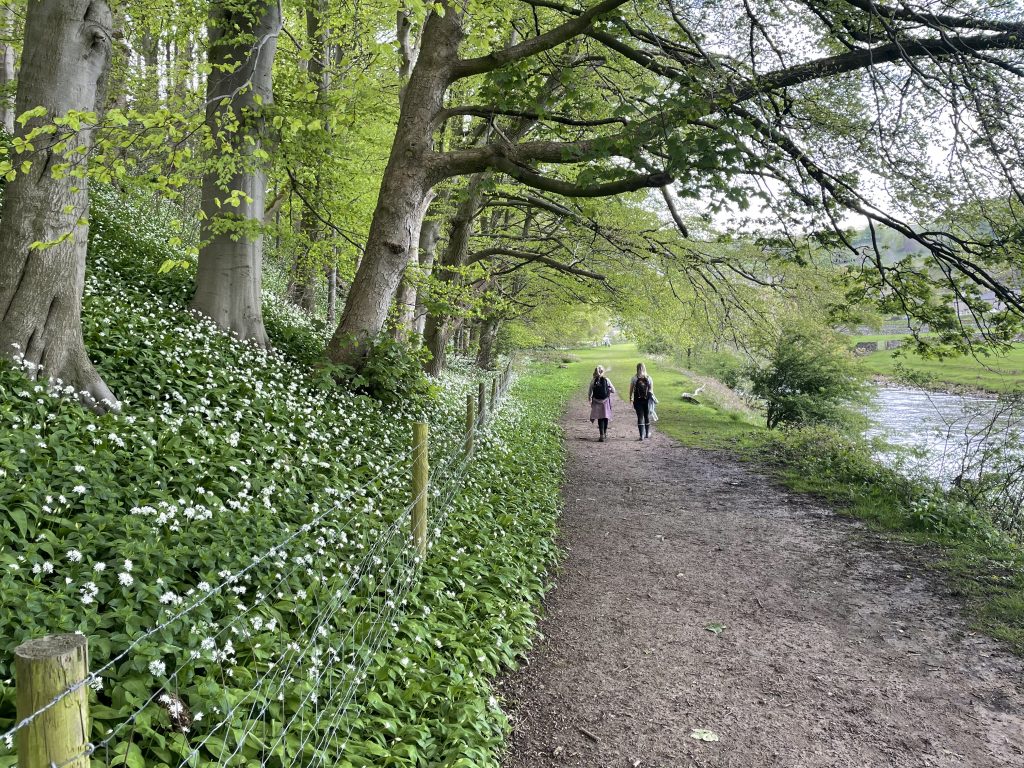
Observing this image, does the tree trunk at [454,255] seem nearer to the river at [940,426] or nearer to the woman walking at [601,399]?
the woman walking at [601,399]

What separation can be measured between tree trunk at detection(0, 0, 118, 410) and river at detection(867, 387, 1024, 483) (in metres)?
10.6

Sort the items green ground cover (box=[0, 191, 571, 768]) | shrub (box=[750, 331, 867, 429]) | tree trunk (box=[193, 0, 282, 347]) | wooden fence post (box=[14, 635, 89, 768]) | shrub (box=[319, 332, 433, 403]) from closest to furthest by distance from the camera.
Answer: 1. wooden fence post (box=[14, 635, 89, 768])
2. green ground cover (box=[0, 191, 571, 768])
3. tree trunk (box=[193, 0, 282, 347])
4. shrub (box=[319, 332, 433, 403])
5. shrub (box=[750, 331, 867, 429])

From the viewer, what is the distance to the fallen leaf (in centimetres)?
423

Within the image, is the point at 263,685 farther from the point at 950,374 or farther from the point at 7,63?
the point at 950,374

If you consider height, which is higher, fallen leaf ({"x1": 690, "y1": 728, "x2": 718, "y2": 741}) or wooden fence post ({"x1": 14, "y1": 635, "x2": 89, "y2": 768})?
wooden fence post ({"x1": 14, "y1": 635, "x2": 89, "y2": 768})

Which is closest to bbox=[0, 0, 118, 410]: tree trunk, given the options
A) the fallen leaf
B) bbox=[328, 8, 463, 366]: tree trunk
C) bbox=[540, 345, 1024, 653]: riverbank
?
bbox=[328, 8, 463, 366]: tree trunk

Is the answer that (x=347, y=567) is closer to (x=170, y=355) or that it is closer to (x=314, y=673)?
(x=314, y=673)

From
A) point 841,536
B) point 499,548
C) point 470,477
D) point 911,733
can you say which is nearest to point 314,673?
point 499,548

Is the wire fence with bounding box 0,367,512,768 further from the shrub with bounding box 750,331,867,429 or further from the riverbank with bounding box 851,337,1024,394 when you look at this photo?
the shrub with bounding box 750,331,867,429

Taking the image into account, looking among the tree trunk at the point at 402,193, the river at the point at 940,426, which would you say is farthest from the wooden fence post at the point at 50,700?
the river at the point at 940,426

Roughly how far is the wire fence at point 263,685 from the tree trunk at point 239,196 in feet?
16.6

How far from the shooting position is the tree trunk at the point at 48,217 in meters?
5.38

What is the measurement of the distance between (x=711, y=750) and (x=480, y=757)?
1.50m

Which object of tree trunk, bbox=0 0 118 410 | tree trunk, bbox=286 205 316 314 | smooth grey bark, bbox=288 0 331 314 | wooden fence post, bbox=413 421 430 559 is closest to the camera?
tree trunk, bbox=0 0 118 410
